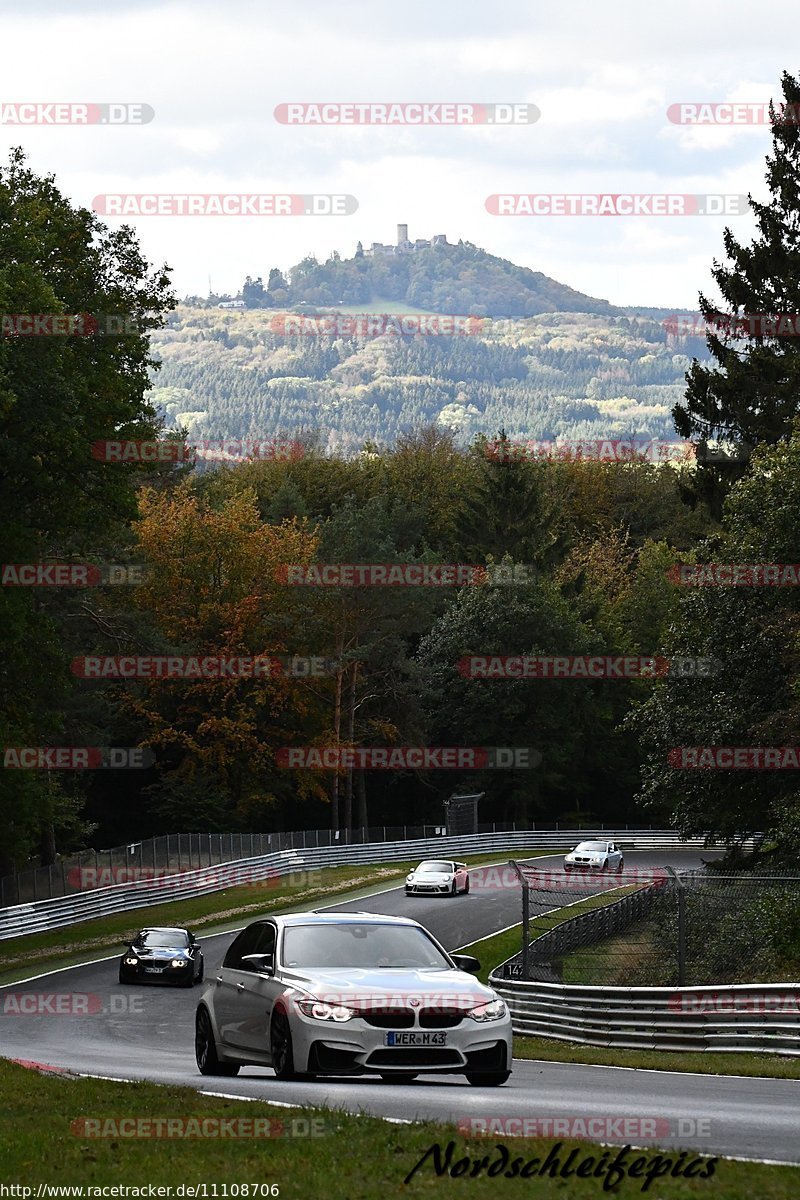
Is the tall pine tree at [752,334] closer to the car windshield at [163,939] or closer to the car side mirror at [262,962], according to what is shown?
the car windshield at [163,939]

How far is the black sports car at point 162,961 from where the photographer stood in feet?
115

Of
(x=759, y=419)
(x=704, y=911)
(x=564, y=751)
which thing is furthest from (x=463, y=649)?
(x=704, y=911)

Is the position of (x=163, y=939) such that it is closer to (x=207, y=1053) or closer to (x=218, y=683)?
(x=207, y=1053)

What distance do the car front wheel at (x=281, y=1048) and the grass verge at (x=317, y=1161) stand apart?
1946 millimetres

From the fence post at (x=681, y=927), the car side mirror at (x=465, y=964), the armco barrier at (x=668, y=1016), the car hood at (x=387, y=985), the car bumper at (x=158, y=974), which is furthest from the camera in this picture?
the car bumper at (x=158, y=974)

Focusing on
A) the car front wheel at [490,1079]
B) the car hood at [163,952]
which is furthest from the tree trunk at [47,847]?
the car front wheel at [490,1079]

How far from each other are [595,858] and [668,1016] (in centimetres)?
4178

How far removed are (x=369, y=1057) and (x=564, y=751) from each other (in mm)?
74636

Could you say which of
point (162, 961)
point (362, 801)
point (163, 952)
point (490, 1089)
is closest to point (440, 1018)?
point (490, 1089)

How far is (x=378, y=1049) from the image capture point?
12.5 m

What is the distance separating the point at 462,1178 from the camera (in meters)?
8.15

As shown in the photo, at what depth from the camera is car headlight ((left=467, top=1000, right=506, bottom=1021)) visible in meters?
12.8

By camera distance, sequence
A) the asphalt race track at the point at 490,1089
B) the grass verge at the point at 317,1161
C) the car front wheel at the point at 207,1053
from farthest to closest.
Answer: the car front wheel at the point at 207,1053, the asphalt race track at the point at 490,1089, the grass verge at the point at 317,1161

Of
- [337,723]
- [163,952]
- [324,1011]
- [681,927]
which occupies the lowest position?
[337,723]
